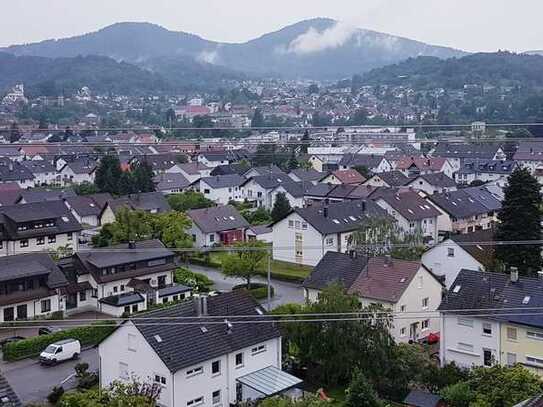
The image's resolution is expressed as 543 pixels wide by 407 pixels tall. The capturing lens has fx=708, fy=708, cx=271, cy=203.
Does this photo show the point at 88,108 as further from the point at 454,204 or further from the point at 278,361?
the point at 278,361

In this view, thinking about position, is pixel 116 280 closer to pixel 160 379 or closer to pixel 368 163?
pixel 160 379

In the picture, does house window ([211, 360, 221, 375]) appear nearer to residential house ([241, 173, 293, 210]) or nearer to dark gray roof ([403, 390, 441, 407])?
dark gray roof ([403, 390, 441, 407])

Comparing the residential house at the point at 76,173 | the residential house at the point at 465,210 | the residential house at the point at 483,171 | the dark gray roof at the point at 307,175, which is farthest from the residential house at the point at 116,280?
the residential house at the point at 76,173

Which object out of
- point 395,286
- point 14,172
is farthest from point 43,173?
point 395,286

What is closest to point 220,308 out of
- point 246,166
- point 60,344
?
point 60,344

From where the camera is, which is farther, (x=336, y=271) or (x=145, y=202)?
(x=145, y=202)

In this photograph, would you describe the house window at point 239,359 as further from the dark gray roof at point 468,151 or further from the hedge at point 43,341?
the dark gray roof at point 468,151
